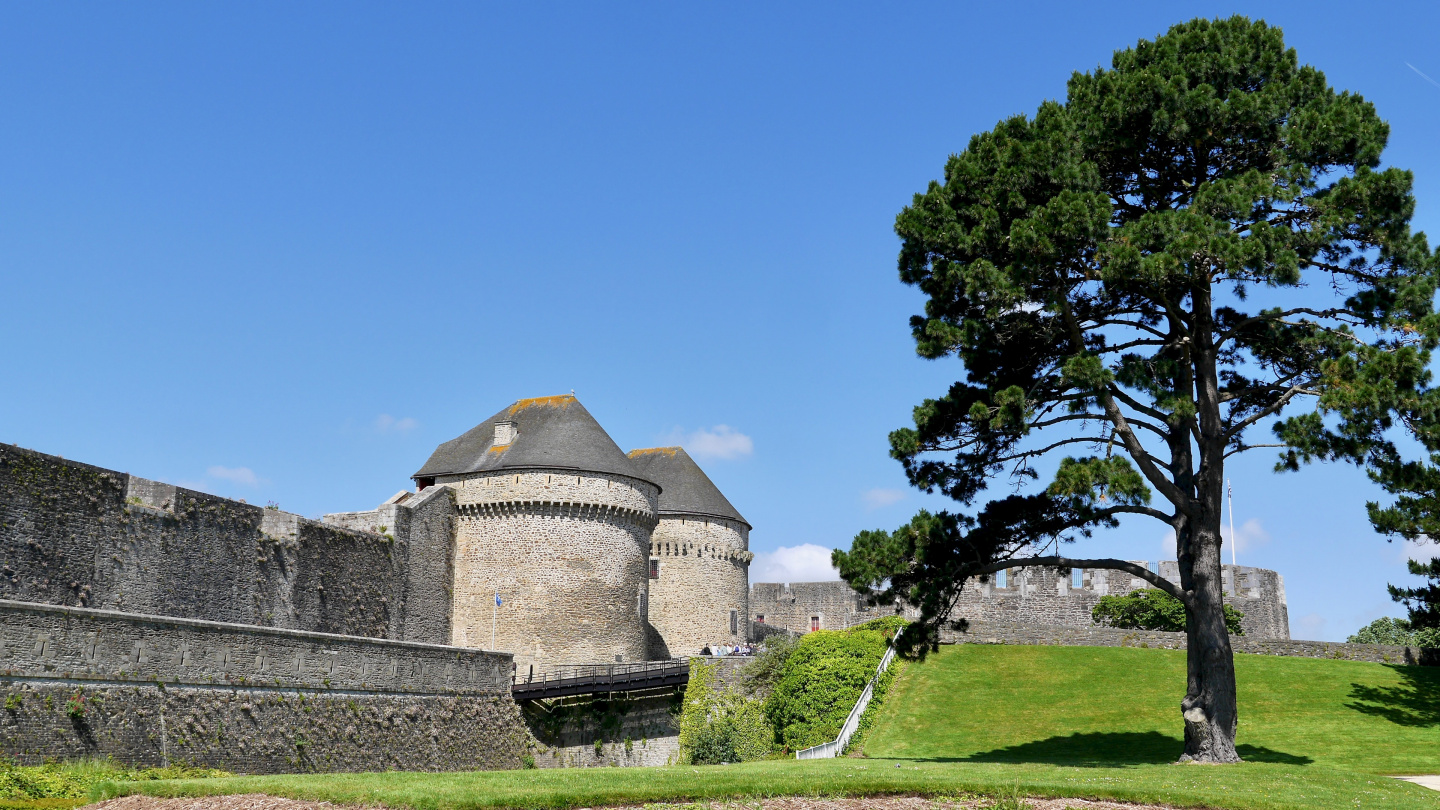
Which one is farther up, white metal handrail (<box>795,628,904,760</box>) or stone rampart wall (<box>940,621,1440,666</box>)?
stone rampart wall (<box>940,621,1440,666</box>)

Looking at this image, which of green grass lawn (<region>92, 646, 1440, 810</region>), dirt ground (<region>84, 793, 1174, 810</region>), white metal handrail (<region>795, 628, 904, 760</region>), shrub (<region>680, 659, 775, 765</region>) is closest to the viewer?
dirt ground (<region>84, 793, 1174, 810</region>)

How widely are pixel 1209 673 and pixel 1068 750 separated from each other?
6603 mm

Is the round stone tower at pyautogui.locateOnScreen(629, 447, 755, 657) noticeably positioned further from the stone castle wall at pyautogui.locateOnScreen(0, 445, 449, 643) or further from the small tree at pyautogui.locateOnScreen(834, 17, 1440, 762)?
the small tree at pyautogui.locateOnScreen(834, 17, 1440, 762)

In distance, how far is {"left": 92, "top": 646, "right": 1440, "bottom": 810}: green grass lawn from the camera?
13547 mm

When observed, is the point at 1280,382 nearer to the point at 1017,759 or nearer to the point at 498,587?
the point at 1017,759

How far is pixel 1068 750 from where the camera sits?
24.3 meters

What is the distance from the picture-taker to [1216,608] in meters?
18.5

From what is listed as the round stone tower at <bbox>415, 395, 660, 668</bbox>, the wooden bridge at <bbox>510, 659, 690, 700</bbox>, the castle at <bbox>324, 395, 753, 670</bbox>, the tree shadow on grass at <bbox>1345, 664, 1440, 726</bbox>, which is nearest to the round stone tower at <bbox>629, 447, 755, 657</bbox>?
the castle at <bbox>324, 395, 753, 670</bbox>

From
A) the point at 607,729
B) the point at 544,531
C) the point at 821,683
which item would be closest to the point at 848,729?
the point at 821,683

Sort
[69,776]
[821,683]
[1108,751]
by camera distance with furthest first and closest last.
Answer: [821,683]
[1108,751]
[69,776]

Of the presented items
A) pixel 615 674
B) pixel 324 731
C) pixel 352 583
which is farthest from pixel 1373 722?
pixel 352 583

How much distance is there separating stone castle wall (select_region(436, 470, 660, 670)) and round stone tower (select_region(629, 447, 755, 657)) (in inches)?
173

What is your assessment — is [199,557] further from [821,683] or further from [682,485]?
[682,485]

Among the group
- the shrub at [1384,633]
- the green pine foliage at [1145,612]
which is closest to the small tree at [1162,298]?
the green pine foliage at [1145,612]
